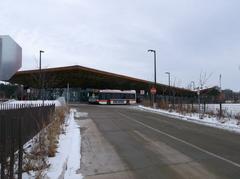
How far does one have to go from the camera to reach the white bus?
78.0 m

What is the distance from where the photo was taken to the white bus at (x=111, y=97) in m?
78.0

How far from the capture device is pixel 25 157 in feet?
28.9

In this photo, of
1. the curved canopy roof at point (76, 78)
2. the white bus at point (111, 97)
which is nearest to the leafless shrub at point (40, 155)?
the curved canopy roof at point (76, 78)

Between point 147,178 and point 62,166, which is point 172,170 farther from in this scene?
point 62,166

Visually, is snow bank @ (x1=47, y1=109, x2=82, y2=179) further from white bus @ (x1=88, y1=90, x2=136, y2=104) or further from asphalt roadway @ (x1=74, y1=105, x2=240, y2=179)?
white bus @ (x1=88, y1=90, x2=136, y2=104)

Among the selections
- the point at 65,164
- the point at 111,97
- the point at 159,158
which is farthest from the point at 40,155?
the point at 111,97

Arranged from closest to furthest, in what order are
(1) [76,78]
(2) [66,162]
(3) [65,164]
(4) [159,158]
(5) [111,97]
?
1. (3) [65,164]
2. (2) [66,162]
3. (4) [159,158]
4. (5) [111,97]
5. (1) [76,78]

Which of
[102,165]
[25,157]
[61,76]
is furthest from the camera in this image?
[61,76]

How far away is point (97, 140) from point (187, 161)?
6.39m

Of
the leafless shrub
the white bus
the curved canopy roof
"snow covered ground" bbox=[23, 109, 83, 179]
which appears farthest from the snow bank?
the white bus

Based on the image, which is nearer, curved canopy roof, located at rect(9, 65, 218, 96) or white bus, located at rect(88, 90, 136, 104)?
curved canopy roof, located at rect(9, 65, 218, 96)

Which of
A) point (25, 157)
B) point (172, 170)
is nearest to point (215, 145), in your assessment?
point (172, 170)

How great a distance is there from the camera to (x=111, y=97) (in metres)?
78.8

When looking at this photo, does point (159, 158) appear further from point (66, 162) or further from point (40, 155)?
point (40, 155)
